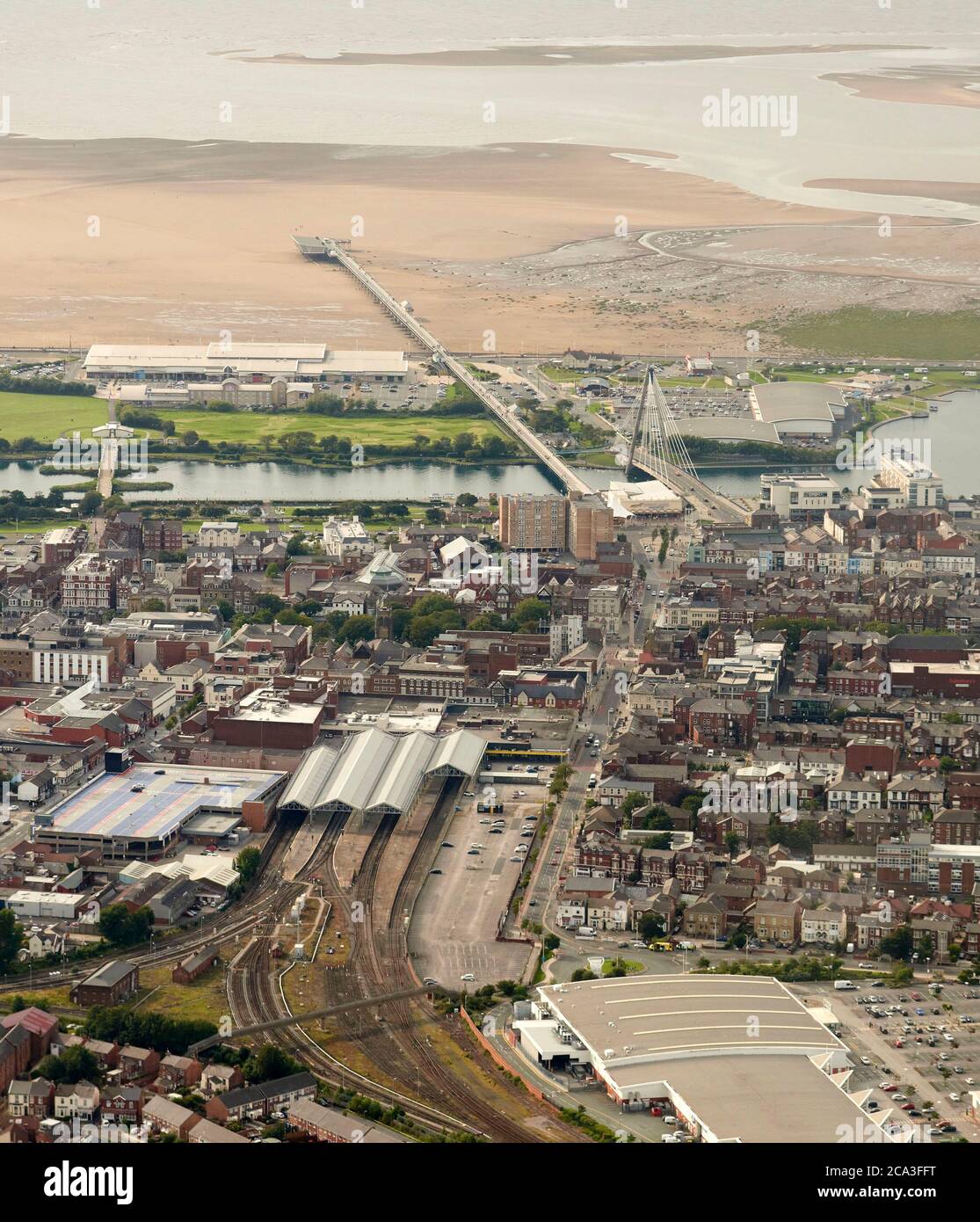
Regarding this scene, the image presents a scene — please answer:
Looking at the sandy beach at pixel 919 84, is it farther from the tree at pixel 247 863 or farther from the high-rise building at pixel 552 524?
the tree at pixel 247 863

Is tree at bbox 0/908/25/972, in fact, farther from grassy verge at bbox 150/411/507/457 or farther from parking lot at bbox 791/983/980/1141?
grassy verge at bbox 150/411/507/457

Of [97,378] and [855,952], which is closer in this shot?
[855,952]

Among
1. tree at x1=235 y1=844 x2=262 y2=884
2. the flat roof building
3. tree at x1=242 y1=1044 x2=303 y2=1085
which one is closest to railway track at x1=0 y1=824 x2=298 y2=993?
tree at x1=235 y1=844 x2=262 y2=884

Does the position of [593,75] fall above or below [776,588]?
above

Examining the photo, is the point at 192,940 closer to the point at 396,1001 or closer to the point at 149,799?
the point at 396,1001

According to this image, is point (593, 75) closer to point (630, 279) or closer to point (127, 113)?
point (127, 113)

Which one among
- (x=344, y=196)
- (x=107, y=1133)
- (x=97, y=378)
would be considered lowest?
(x=107, y=1133)

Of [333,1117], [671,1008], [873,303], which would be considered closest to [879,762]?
[671,1008]

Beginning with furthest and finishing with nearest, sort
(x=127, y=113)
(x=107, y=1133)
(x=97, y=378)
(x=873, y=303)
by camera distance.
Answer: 1. (x=127, y=113)
2. (x=873, y=303)
3. (x=97, y=378)
4. (x=107, y=1133)
